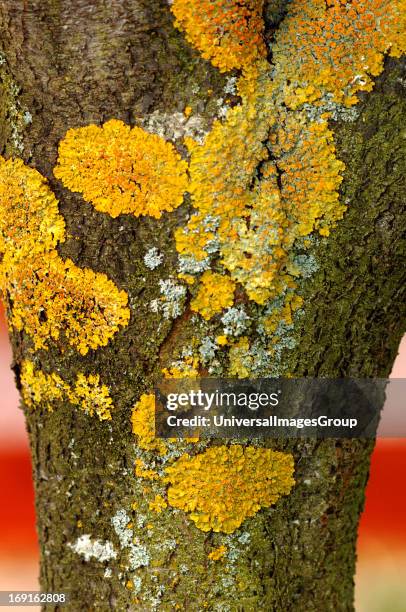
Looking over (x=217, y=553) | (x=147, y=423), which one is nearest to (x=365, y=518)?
(x=217, y=553)

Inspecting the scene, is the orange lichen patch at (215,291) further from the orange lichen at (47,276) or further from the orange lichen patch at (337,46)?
the orange lichen patch at (337,46)

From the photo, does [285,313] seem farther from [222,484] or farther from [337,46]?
[337,46]

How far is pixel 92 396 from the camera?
1.00 m

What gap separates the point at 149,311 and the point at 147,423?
6.2 inches

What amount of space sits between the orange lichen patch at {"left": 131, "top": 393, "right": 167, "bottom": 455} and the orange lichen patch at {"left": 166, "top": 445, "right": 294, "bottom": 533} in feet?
0.12

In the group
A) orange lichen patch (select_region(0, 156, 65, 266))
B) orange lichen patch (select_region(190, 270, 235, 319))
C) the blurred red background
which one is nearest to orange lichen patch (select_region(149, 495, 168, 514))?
orange lichen patch (select_region(190, 270, 235, 319))

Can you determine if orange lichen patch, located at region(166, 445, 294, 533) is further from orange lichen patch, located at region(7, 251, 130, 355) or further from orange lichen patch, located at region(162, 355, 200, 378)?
orange lichen patch, located at region(7, 251, 130, 355)

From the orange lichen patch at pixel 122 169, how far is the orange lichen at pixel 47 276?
0.19 feet

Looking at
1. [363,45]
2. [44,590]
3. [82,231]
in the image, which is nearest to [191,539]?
[44,590]

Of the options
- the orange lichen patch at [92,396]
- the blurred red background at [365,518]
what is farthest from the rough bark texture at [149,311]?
the blurred red background at [365,518]

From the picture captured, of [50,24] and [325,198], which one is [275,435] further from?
[50,24]

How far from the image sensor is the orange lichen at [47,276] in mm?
974

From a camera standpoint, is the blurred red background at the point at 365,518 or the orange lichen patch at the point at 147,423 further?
the blurred red background at the point at 365,518

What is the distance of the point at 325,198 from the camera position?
0.95m
